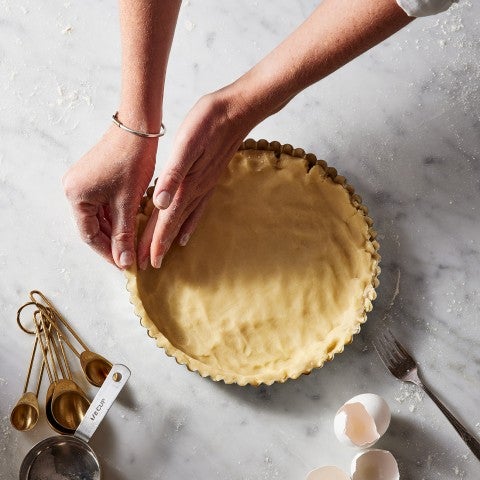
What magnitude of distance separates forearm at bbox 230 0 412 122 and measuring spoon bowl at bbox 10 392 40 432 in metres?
0.79

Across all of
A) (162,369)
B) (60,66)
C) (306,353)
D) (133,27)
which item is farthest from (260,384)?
(60,66)

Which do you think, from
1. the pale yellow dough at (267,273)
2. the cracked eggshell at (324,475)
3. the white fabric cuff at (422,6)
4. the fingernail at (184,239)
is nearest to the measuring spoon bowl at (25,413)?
the pale yellow dough at (267,273)

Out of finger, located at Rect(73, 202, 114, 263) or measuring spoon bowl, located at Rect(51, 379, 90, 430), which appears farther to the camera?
measuring spoon bowl, located at Rect(51, 379, 90, 430)

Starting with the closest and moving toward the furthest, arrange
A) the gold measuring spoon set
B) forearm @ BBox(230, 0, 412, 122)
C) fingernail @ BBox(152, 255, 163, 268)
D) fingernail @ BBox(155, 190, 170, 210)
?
forearm @ BBox(230, 0, 412, 122) < fingernail @ BBox(155, 190, 170, 210) < fingernail @ BBox(152, 255, 163, 268) < the gold measuring spoon set

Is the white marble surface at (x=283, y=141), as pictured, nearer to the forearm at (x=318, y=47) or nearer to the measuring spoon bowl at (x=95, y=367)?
the measuring spoon bowl at (x=95, y=367)

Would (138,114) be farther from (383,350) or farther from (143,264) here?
(383,350)

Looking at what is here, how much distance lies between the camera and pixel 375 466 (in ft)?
5.24

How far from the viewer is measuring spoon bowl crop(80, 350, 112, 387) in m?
1.62

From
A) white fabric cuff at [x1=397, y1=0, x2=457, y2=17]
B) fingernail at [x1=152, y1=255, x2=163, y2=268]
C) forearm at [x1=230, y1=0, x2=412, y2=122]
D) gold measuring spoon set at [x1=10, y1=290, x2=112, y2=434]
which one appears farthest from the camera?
gold measuring spoon set at [x1=10, y1=290, x2=112, y2=434]

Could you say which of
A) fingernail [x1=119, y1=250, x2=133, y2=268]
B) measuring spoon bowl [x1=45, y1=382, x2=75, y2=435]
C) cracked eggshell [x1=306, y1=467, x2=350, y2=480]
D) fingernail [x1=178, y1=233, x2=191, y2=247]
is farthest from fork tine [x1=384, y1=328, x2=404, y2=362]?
measuring spoon bowl [x1=45, y1=382, x2=75, y2=435]

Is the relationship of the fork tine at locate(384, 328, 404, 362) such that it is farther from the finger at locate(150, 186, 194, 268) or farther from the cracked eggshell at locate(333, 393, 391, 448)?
the finger at locate(150, 186, 194, 268)

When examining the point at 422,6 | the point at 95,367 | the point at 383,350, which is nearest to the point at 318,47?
the point at 422,6

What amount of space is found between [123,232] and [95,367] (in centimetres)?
35

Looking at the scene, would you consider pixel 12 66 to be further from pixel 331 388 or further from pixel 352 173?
pixel 331 388
